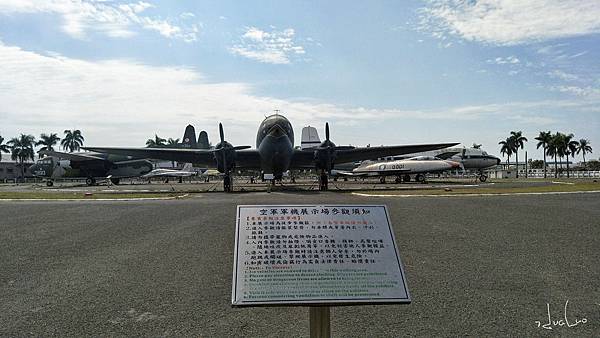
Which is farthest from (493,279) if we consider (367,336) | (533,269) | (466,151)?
(466,151)

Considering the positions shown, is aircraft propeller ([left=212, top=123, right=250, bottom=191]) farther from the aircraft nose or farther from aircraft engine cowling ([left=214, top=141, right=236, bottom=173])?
the aircraft nose

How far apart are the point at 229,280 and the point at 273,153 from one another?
23557 mm

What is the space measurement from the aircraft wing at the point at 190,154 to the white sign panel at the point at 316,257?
29551 mm

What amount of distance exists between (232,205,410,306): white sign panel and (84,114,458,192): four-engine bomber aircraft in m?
26.5

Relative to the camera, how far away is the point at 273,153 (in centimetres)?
3170

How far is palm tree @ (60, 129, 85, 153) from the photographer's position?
124688 mm

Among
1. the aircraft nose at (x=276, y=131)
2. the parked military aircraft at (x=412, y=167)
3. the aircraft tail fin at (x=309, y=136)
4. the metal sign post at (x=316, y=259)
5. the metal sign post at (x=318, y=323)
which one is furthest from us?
the aircraft tail fin at (x=309, y=136)

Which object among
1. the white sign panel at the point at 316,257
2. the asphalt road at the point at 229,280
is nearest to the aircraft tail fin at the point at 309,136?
the asphalt road at the point at 229,280

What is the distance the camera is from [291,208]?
16.7ft

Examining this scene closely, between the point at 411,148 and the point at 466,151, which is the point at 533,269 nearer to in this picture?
the point at 411,148

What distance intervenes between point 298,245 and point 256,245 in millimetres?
434

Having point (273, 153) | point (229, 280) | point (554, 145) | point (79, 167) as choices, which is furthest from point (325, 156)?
point (554, 145)

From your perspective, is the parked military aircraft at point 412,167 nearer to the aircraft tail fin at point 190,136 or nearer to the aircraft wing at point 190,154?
the aircraft wing at point 190,154

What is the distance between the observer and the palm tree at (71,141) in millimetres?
124688
